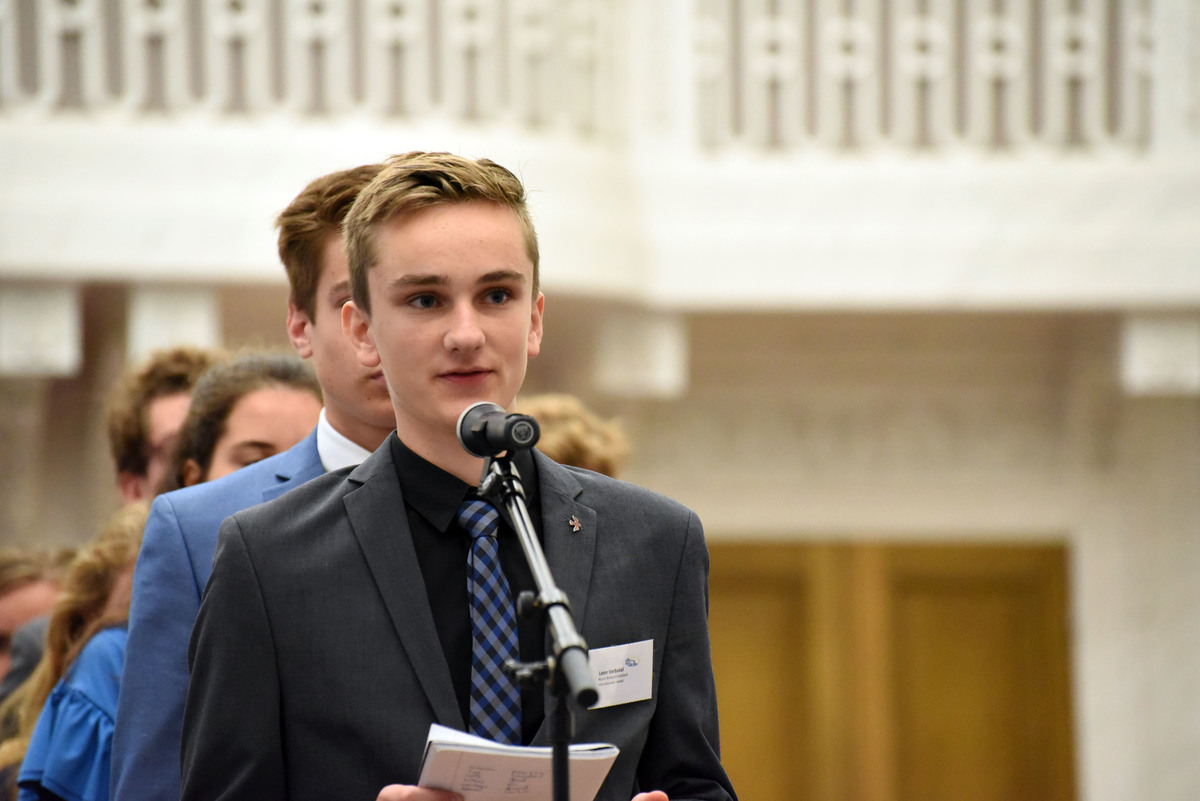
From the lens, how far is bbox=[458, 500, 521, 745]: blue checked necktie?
1.55 metres

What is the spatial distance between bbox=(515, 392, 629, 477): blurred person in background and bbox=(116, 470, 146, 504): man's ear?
860 millimetres

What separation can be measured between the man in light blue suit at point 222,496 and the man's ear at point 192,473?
1.67ft

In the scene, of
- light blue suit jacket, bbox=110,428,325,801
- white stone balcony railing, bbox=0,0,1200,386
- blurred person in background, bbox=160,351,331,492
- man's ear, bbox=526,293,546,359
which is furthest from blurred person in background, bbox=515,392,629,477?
white stone balcony railing, bbox=0,0,1200,386

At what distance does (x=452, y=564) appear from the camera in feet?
5.31

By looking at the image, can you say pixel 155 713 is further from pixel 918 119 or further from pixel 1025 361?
pixel 1025 361

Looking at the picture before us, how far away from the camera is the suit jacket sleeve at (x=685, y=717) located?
1.66 metres

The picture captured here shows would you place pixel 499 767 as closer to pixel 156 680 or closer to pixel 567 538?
pixel 567 538

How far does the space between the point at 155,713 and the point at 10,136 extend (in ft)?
12.9

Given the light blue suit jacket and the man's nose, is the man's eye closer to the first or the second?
the man's nose

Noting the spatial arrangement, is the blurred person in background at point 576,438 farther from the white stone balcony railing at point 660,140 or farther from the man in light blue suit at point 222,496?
the white stone balcony railing at point 660,140

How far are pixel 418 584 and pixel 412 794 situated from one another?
24 cm

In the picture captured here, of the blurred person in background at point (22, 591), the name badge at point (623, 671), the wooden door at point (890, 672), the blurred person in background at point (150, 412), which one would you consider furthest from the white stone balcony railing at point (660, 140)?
the name badge at point (623, 671)

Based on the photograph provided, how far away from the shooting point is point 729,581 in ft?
22.6

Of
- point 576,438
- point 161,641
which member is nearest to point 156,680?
point 161,641
